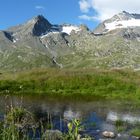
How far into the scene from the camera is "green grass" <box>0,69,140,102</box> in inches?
2456

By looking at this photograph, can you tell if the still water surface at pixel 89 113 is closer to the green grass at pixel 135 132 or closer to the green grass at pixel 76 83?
the green grass at pixel 135 132

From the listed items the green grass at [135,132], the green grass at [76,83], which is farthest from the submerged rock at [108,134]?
the green grass at [76,83]

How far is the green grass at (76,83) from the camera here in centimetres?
6238

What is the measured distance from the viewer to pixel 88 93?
209ft

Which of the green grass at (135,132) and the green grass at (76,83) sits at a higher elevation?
the green grass at (76,83)

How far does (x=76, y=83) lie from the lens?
225ft

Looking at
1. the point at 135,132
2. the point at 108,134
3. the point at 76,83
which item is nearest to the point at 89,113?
the point at 135,132

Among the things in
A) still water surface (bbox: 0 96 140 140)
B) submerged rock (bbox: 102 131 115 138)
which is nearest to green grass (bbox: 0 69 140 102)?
still water surface (bbox: 0 96 140 140)

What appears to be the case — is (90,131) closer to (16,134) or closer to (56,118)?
(56,118)

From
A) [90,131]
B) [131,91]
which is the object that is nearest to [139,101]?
[131,91]

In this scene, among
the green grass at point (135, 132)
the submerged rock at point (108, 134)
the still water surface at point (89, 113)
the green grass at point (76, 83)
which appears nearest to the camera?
the submerged rock at point (108, 134)

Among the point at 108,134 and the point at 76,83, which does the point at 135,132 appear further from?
the point at 76,83

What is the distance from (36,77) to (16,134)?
6121 centimetres

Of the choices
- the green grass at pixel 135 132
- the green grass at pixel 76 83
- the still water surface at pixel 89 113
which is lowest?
the green grass at pixel 135 132
